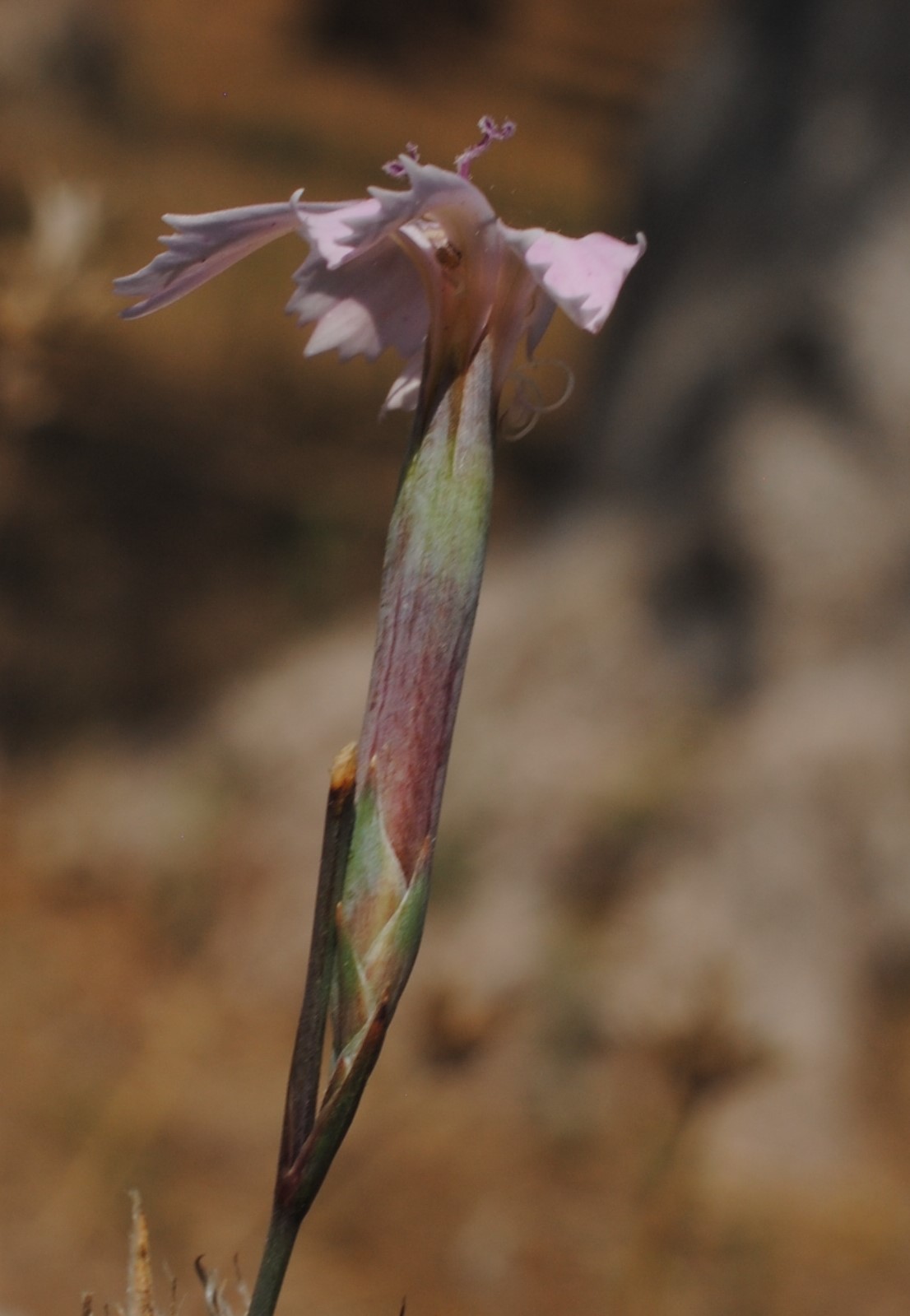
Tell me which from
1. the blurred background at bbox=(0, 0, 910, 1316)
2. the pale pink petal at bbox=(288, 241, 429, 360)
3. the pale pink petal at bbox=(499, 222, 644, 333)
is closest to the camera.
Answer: the pale pink petal at bbox=(499, 222, 644, 333)

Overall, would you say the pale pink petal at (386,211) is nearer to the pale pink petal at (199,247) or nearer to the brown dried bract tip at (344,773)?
the pale pink petal at (199,247)

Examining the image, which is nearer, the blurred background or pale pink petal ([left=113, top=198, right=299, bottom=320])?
pale pink petal ([left=113, top=198, right=299, bottom=320])

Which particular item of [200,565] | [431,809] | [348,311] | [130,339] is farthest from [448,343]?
[130,339]

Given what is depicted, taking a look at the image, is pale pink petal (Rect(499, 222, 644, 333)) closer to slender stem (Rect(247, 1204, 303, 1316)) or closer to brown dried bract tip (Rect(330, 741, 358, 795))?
brown dried bract tip (Rect(330, 741, 358, 795))

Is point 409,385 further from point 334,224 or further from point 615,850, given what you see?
point 615,850

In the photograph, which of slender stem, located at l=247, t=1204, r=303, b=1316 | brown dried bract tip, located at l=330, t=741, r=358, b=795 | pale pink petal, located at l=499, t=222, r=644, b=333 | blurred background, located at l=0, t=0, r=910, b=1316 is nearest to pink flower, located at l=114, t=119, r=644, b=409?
pale pink petal, located at l=499, t=222, r=644, b=333

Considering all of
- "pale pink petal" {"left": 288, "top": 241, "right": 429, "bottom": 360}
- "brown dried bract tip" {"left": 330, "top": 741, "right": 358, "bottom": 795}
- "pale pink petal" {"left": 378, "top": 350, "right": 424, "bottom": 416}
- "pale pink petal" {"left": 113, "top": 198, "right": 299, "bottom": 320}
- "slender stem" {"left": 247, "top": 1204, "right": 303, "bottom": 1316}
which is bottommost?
"slender stem" {"left": 247, "top": 1204, "right": 303, "bottom": 1316}
